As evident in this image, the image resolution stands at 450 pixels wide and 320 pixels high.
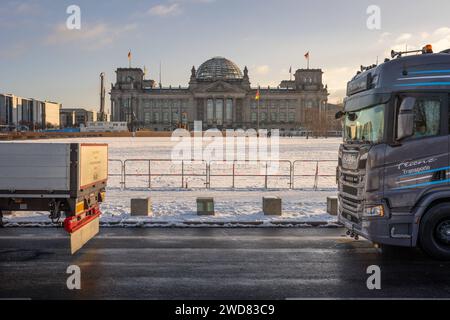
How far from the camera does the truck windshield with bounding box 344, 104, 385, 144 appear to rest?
380 inches

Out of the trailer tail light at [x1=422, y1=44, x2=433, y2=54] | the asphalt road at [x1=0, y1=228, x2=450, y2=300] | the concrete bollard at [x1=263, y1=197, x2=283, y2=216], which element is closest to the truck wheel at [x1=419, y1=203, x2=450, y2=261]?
the asphalt road at [x1=0, y1=228, x2=450, y2=300]

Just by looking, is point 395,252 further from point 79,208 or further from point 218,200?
point 218,200

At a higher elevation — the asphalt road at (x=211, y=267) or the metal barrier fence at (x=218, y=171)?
the metal barrier fence at (x=218, y=171)

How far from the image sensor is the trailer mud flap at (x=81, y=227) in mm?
9961

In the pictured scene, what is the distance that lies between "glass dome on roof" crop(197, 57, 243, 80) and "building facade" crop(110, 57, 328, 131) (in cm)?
41

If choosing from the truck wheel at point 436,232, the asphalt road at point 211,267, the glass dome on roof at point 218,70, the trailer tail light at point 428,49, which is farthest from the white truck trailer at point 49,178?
the glass dome on roof at point 218,70

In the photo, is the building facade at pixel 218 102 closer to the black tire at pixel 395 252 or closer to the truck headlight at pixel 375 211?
the black tire at pixel 395 252

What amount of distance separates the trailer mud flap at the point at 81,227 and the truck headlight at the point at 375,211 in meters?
6.62

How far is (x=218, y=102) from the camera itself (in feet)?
570

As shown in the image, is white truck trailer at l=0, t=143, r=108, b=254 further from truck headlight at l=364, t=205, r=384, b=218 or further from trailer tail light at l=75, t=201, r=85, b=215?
truck headlight at l=364, t=205, r=384, b=218

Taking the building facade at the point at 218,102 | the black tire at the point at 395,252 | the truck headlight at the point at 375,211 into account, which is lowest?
the black tire at the point at 395,252

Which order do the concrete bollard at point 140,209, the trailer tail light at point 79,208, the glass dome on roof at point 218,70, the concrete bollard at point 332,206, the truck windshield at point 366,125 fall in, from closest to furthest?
the truck windshield at point 366,125 < the trailer tail light at point 79,208 < the concrete bollard at point 140,209 < the concrete bollard at point 332,206 < the glass dome on roof at point 218,70

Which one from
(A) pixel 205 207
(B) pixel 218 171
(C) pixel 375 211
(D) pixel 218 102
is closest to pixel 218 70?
(D) pixel 218 102
